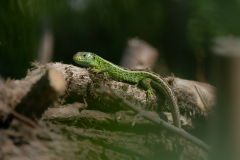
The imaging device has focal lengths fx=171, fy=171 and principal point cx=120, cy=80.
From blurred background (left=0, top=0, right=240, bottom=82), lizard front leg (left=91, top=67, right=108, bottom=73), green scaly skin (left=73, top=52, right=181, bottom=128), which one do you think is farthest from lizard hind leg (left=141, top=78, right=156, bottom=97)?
blurred background (left=0, top=0, right=240, bottom=82)

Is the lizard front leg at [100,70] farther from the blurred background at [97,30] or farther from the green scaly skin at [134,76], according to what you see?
the blurred background at [97,30]

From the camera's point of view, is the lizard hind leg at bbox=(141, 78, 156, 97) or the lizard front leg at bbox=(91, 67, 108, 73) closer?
the lizard front leg at bbox=(91, 67, 108, 73)

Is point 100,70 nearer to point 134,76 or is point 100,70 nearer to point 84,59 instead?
→ point 84,59

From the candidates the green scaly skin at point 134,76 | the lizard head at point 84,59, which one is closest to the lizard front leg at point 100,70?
the green scaly skin at point 134,76

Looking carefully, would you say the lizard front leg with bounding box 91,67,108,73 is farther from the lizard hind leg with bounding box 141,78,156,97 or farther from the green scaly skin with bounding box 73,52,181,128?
the lizard hind leg with bounding box 141,78,156,97

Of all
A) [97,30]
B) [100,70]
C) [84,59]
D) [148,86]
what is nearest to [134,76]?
[148,86]

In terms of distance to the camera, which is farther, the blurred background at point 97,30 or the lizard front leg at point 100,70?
the lizard front leg at point 100,70

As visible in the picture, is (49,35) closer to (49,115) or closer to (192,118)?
(49,115)
